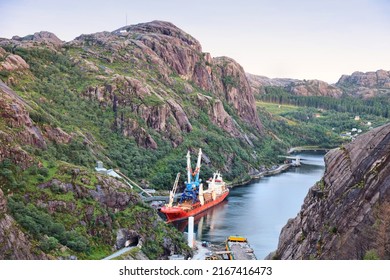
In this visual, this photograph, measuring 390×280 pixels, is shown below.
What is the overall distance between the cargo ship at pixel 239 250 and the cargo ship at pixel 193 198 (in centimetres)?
1104

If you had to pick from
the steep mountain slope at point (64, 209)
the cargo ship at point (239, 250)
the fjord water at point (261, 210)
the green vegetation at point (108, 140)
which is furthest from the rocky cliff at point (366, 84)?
the cargo ship at point (239, 250)

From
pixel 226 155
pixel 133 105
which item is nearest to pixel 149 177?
pixel 133 105

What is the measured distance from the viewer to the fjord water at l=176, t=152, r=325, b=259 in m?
21.8

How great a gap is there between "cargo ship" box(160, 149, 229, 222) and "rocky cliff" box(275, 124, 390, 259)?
18962 millimetres

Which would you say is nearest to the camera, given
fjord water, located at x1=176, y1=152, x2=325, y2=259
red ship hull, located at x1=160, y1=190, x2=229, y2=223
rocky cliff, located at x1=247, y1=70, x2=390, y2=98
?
fjord water, located at x1=176, y1=152, x2=325, y2=259

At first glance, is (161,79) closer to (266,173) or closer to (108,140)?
(266,173)

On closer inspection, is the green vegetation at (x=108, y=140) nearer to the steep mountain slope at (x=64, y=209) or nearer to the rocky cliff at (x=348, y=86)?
the steep mountain slope at (x=64, y=209)

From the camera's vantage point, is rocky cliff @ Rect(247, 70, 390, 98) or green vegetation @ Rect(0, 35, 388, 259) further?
rocky cliff @ Rect(247, 70, 390, 98)

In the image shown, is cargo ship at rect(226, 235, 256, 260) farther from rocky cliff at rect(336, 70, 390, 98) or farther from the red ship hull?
rocky cliff at rect(336, 70, 390, 98)

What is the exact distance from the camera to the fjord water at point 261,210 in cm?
2178

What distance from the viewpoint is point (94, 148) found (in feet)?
104

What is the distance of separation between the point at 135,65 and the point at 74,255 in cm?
3593

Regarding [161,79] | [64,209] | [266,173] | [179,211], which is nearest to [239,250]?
[64,209]

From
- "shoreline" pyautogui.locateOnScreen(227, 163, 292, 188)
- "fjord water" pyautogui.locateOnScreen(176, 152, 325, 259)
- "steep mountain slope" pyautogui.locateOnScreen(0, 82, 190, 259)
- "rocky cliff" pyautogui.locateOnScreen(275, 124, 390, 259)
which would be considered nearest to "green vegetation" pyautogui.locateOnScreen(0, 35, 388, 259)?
"steep mountain slope" pyautogui.locateOnScreen(0, 82, 190, 259)
